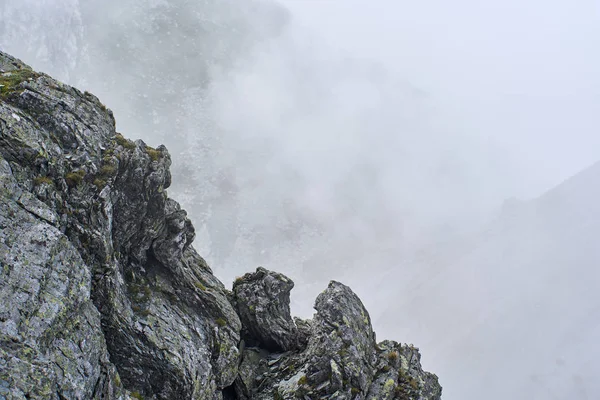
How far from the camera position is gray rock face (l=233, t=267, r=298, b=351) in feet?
77.4

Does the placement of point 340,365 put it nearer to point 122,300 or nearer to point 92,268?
point 122,300

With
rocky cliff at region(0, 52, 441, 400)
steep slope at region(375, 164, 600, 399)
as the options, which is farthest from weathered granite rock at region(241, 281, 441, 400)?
steep slope at region(375, 164, 600, 399)

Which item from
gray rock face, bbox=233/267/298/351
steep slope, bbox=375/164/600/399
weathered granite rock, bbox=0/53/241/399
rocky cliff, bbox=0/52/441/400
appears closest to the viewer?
weathered granite rock, bbox=0/53/241/399

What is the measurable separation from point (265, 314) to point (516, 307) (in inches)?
4309

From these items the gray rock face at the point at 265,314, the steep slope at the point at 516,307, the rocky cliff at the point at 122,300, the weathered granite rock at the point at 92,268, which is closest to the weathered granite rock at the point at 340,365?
the rocky cliff at the point at 122,300

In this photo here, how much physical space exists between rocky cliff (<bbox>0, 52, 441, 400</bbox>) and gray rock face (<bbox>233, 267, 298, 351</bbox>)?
71mm

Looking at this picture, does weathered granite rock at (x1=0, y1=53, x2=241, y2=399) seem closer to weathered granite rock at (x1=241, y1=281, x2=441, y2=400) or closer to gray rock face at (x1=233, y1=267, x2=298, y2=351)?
gray rock face at (x1=233, y1=267, x2=298, y2=351)

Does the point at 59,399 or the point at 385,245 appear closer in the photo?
the point at 59,399

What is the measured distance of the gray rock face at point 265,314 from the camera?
2358cm

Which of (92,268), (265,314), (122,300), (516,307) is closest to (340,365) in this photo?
(265,314)

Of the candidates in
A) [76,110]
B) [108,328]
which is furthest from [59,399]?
[76,110]

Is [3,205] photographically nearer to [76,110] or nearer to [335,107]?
[76,110]

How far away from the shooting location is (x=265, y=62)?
11394cm

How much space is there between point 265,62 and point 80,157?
105 meters
